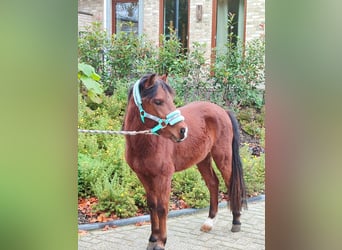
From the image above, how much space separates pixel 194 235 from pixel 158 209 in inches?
12.6

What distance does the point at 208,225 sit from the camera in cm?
274

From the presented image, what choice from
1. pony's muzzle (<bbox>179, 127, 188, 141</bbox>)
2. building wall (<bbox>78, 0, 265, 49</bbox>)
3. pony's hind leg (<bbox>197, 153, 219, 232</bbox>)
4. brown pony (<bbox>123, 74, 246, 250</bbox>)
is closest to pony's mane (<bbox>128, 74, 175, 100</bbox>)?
brown pony (<bbox>123, 74, 246, 250</bbox>)

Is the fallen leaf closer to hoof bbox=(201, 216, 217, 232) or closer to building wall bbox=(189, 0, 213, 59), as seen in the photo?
hoof bbox=(201, 216, 217, 232)

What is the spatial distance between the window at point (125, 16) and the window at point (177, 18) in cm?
17

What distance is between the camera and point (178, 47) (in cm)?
275

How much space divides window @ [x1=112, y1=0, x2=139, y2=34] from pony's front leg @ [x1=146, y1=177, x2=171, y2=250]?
0.94 meters

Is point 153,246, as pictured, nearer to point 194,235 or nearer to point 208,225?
point 194,235

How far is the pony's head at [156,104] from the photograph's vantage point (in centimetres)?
247

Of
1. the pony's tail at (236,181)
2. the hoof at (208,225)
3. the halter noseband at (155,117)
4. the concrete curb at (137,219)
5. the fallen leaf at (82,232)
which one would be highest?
the halter noseband at (155,117)

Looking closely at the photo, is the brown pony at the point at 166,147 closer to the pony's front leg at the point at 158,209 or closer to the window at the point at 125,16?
the pony's front leg at the point at 158,209

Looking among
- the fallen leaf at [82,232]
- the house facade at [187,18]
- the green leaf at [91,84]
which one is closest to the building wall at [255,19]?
the house facade at [187,18]
